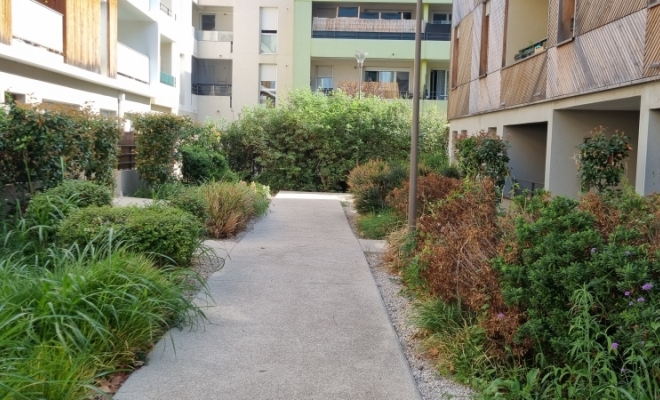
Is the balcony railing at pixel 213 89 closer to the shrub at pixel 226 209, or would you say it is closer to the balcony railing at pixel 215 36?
the balcony railing at pixel 215 36

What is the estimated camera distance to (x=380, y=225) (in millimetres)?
12922

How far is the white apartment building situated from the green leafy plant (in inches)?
360

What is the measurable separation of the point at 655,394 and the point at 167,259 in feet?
18.1

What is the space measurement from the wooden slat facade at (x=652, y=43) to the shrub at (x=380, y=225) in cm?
454

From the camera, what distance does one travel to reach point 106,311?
5492 mm

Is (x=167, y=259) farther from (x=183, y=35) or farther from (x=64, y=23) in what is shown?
(x=183, y=35)

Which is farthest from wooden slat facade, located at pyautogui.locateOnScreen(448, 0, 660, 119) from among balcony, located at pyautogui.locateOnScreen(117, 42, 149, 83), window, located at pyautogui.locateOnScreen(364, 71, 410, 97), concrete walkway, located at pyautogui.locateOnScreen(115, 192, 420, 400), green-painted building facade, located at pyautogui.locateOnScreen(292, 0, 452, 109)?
window, located at pyautogui.locateOnScreen(364, 71, 410, 97)

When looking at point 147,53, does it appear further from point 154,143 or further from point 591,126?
point 591,126

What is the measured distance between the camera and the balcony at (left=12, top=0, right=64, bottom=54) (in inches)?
561

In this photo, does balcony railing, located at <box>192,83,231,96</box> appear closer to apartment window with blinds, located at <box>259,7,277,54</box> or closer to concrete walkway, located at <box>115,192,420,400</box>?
apartment window with blinds, located at <box>259,7,277,54</box>

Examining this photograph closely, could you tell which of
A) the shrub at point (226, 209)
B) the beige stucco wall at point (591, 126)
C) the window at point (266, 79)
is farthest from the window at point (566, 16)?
the window at point (266, 79)

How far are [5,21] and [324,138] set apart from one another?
14334mm

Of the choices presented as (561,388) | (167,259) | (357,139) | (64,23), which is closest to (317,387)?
(561,388)

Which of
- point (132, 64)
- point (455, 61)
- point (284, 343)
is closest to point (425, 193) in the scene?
point (284, 343)
